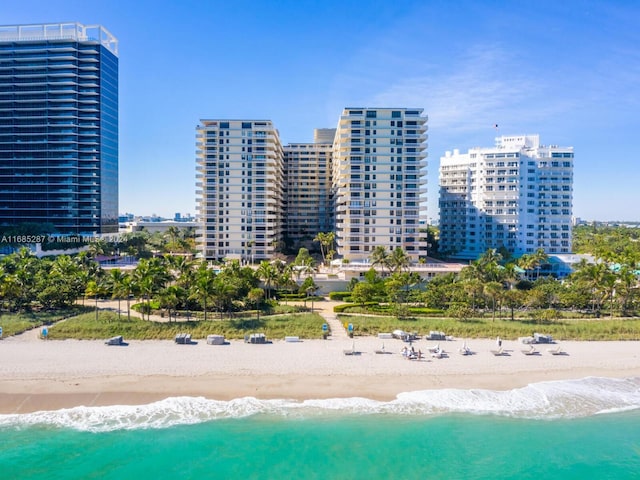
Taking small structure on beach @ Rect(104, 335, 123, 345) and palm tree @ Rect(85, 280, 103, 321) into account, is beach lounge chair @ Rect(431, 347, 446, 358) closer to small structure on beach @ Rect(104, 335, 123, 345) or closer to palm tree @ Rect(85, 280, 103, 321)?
small structure on beach @ Rect(104, 335, 123, 345)

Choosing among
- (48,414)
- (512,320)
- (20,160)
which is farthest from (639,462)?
(20,160)

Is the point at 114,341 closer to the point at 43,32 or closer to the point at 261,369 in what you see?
the point at 261,369

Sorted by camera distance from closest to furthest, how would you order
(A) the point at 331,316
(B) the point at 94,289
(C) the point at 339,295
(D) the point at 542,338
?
(D) the point at 542,338
(A) the point at 331,316
(B) the point at 94,289
(C) the point at 339,295

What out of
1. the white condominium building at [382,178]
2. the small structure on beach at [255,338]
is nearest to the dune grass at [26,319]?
the small structure on beach at [255,338]

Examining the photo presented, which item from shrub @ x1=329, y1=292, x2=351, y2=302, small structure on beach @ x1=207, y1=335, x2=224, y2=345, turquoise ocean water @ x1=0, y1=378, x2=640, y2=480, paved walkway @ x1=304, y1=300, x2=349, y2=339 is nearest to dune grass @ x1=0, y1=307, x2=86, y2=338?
small structure on beach @ x1=207, y1=335, x2=224, y2=345

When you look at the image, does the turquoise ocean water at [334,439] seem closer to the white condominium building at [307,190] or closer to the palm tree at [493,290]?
the palm tree at [493,290]

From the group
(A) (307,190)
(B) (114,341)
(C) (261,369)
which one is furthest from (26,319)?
(A) (307,190)
